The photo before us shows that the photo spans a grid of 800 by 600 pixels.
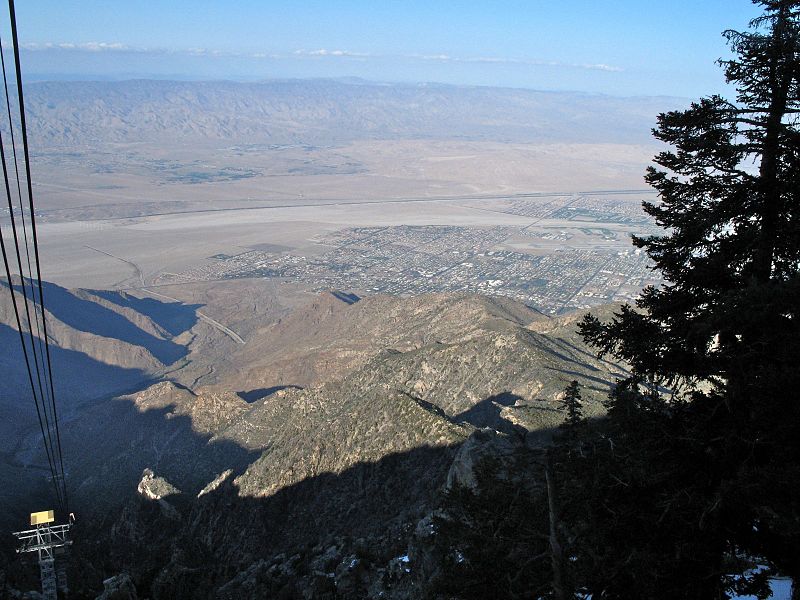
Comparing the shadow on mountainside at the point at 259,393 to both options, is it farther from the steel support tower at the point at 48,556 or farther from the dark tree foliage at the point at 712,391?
the dark tree foliage at the point at 712,391

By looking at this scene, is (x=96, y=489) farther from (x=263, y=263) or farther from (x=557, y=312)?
(x=263, y=263)

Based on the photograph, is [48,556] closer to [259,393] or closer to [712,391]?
[712,391]

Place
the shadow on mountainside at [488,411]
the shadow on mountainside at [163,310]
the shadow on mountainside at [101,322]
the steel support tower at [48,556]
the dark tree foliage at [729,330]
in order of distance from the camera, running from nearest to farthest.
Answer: the dark tree foliage at [729,330] < the steel support tower at [48,556] < the shadow on mountainside at [488,411] < the shadow on mountainside at [101,322] < the shadow on mountainside at [163,310]

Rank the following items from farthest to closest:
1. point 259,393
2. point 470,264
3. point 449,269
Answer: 1. point 470,264
2. point 449,269
3. point 259,393

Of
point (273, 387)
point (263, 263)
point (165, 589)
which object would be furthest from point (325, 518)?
point (263, 263)

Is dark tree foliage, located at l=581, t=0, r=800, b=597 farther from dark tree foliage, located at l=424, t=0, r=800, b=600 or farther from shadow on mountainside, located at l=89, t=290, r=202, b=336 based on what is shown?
shadow on mountainside, located at l=89, t=290, r=202, b=336

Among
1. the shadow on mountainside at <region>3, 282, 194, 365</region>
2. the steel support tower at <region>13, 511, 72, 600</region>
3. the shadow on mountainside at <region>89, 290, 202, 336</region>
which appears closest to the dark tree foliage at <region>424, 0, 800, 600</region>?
the steel support tower at <region>13, 511, 72, 600</region>

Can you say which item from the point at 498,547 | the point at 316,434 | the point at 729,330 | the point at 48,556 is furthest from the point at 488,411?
the point at 729,330

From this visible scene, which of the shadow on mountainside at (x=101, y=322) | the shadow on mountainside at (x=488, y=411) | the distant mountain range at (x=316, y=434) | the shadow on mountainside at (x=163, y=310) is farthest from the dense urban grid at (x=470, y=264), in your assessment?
the shadow on mountainside at (x=488, y=411)
